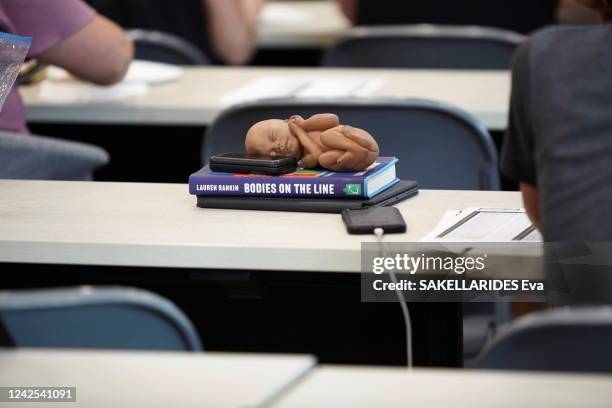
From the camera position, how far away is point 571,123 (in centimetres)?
142

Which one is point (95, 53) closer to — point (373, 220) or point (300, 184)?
point (300, 184)

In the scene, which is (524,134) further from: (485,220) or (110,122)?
(110,122)

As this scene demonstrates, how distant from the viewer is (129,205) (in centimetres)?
180

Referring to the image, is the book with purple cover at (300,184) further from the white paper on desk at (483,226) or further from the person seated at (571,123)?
the person seated at (571,123)

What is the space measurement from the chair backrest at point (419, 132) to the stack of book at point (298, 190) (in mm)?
460

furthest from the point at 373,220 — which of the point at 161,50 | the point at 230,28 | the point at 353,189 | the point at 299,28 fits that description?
the point at 299,28

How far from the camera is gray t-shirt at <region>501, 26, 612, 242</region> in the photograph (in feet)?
4.64

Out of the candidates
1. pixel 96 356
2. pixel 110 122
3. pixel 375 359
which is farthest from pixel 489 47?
pixel 96 356

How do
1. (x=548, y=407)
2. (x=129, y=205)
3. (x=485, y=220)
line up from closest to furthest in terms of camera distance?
(x=548, y=407) → (x=485, y=220) → (x=129, y=205)

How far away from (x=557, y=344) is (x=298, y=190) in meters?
0.69

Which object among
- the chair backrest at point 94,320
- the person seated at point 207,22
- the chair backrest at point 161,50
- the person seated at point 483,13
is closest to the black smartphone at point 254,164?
the chair backrest at point 94,320

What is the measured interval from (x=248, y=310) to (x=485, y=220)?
390 mm

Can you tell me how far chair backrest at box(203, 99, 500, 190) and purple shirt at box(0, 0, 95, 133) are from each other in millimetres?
385

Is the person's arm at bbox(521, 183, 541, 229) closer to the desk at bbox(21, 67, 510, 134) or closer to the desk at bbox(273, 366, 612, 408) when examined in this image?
the desk at bbox(273, 366, 612, 408)
